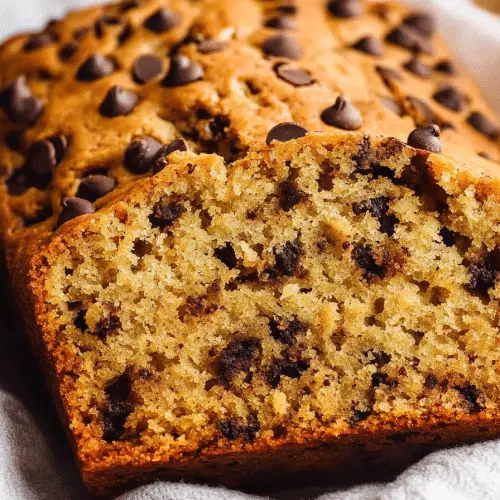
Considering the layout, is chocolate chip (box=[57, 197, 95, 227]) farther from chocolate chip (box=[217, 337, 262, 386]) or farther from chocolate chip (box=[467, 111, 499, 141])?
chocolate chip (box=[467, 111, 499, 141])

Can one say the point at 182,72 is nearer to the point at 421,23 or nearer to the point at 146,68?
the point at 146,68

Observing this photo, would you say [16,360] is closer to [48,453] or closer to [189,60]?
[48,453]

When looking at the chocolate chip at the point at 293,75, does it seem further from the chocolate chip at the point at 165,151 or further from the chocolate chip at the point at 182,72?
the chocolate chip at the point at 165,151

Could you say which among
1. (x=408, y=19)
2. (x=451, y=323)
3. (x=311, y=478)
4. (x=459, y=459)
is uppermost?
(x=408, y=19)

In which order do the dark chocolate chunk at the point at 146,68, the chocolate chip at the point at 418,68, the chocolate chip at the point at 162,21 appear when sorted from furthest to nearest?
the chocolate chip at the point at 418,68 < the chocolate chip at the point at 162,21 < the dark chocolate chunk at the point at 146,68

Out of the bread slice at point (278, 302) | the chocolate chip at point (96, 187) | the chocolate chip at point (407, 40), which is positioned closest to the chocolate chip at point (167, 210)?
the bread slice at point (278, 302)

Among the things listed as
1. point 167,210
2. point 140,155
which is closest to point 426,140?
point 167,210

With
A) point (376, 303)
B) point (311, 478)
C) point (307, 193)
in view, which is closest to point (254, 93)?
point (307, 193)
